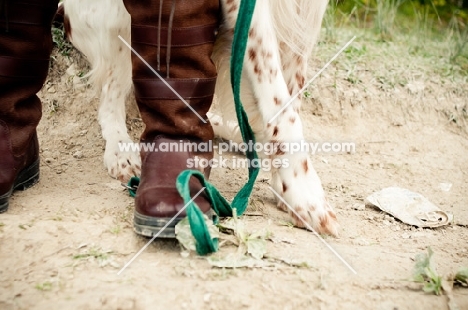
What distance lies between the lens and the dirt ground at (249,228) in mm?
1218

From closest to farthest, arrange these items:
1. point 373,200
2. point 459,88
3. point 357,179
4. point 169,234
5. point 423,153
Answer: point 169,234, point 373,200, point 357,179, point 423,153, point 459,88

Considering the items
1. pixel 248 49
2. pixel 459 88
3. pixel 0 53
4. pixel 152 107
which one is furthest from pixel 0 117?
pixel 459 88

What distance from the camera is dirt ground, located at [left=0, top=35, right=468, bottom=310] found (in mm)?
1218

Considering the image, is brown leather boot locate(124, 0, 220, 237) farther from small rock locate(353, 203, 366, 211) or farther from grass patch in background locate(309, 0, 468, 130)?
grass patch in background locate(309, 0, 468, 130)

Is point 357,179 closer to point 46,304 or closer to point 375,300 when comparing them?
point 375,300

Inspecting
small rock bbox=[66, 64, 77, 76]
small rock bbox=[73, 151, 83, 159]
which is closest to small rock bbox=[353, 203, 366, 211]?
small rock bbox=[73, 151, 83, 159]

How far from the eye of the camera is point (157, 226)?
1380 mm

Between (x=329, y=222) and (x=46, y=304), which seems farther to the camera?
(x=329, y=222)

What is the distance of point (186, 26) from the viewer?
150cm

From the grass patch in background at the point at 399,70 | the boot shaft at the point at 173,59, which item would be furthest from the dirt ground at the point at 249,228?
the boot shaft at the point at 173,59

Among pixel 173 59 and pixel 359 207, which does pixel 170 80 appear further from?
pixel 359 207

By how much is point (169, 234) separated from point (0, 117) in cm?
67

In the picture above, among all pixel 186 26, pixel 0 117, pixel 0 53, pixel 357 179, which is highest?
pixel 186 26

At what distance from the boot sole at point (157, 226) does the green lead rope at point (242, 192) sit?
7 centimetres
